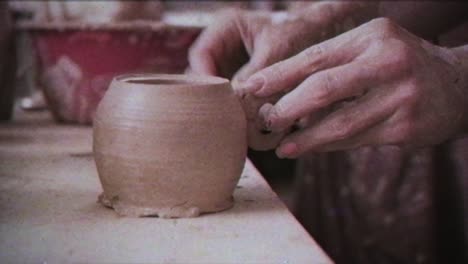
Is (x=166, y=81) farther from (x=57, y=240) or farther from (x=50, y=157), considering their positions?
(x=50, y=157)

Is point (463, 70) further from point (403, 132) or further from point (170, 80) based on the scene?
point (170, 80)

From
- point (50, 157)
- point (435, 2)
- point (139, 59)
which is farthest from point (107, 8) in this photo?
point (435, 2)

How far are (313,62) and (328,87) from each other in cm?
7

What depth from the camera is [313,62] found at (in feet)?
4.05

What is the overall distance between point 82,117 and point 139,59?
0.86ft

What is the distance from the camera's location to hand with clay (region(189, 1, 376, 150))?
164 centimetres

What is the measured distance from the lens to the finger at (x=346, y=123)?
123 centimetres

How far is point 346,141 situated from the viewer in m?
1.30

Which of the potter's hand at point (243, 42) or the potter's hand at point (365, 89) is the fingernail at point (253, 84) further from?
the potter's hand at point (243, 42)

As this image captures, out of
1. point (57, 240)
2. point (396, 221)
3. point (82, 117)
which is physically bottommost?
point (396, 221)

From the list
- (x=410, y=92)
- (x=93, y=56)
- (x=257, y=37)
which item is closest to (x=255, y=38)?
(x=257, y=37)

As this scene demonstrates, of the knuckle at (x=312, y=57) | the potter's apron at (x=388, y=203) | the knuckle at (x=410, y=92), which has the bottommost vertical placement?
the potter's apron at (x=388, y=203)

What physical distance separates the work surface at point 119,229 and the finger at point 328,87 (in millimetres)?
195

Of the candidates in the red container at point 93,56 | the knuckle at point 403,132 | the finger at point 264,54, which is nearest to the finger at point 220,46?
the finger at point 264,54
